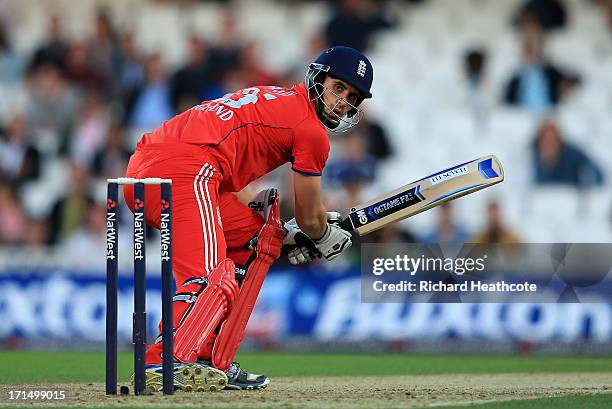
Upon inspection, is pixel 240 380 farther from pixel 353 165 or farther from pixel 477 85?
pixel 477 85

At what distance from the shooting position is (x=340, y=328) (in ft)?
32.2

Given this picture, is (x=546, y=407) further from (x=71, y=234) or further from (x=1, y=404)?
(x=71, y=234)

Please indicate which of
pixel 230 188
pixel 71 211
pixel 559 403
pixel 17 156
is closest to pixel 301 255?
pixel 230 188

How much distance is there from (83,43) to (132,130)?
4.74ft

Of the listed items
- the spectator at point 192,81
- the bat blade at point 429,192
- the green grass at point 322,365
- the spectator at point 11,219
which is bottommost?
the green grass at point 322,365

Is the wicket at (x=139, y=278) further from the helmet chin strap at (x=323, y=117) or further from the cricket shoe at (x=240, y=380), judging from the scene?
the helmet chin strap at (x=323, y=117)

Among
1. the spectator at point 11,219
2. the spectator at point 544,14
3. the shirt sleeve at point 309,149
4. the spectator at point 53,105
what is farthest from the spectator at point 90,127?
the shirt sleeve at point 309,149

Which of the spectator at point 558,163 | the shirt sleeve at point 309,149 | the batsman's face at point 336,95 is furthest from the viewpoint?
the spectator at point 558,163

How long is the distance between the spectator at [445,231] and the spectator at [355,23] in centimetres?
Answer: 291

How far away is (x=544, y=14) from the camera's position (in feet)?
42.8

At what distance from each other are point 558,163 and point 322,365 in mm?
4510

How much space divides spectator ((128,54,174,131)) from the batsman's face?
6.88m

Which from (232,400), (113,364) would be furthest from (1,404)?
(232,400)

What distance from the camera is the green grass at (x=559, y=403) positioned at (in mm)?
4953
